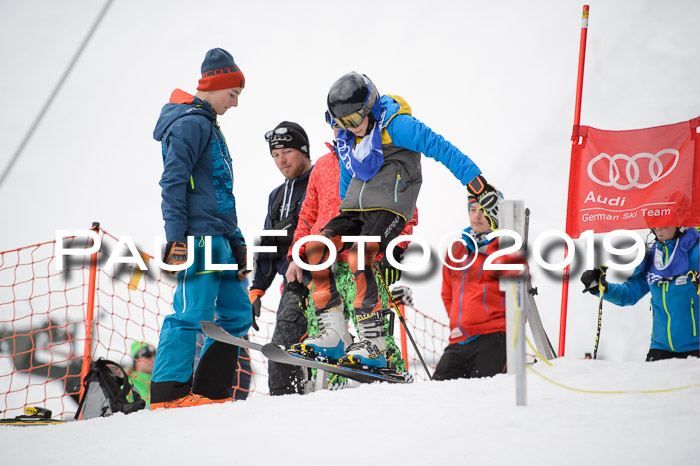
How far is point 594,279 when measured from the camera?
362cm

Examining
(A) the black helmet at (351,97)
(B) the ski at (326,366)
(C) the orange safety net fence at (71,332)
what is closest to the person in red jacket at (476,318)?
(B) the ski at (326,366)

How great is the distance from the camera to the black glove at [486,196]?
2.43m

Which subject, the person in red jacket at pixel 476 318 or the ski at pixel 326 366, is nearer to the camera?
the ski at pixel 326 366

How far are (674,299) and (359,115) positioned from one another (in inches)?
85.6

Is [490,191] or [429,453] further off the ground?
[490,191]

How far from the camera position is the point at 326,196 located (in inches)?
131

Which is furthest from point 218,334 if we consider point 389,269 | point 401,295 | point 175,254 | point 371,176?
point 401,295

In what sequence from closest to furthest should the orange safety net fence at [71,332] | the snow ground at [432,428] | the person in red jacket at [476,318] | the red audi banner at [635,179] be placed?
the snow ground at [432,428], the person in red jacket at [476,318], the red audi banner at [635,179], the orange safety net fence at [71,332]

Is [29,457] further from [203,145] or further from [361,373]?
[203,145]

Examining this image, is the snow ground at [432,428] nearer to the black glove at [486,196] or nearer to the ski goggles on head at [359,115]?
the black glove at [486,196]

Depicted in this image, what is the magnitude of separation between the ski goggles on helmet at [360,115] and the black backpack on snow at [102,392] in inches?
68.1

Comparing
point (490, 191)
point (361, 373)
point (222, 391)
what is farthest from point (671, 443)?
point (222, 391)

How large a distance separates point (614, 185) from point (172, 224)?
258 cm

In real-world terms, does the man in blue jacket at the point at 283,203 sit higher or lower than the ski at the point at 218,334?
higher
